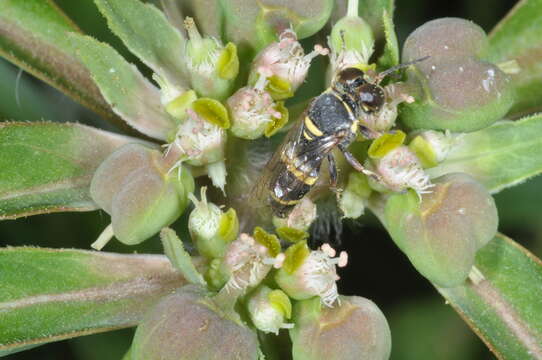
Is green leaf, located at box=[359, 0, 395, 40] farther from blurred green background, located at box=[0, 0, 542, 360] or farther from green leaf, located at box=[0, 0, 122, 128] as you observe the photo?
green leaf, located at box=[0, 0, 122, 128]

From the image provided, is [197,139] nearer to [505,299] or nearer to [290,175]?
[290,175]

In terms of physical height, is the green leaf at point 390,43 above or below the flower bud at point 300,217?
above

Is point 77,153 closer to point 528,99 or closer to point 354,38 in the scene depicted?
point 354,38

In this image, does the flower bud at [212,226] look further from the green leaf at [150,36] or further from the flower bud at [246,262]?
the green leaf at [150,36]

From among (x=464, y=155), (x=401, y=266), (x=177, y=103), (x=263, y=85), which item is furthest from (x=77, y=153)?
(x=401, y=266)

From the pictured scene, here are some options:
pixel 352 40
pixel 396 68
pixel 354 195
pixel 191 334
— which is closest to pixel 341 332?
pixel 191 334

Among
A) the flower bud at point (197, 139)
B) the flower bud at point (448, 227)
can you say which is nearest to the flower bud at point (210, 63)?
the flower bud at point (197, 139)
